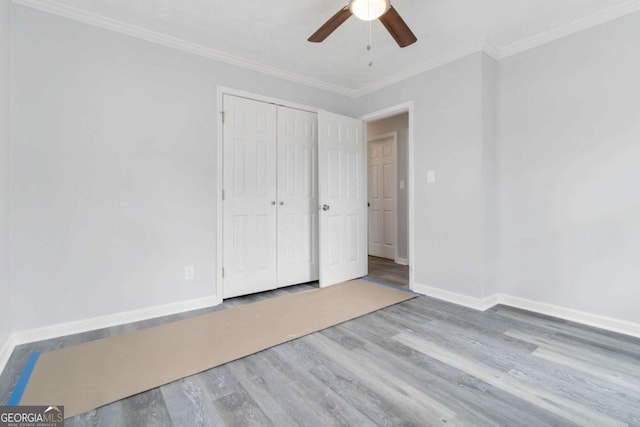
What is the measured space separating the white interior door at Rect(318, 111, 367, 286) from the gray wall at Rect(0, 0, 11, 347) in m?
2.50

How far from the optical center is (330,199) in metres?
3.53

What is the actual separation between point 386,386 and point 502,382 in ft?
2.12

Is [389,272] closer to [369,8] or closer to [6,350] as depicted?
[369,8]

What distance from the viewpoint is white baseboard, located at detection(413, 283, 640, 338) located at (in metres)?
2.28

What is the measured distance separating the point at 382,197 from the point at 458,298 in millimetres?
2627

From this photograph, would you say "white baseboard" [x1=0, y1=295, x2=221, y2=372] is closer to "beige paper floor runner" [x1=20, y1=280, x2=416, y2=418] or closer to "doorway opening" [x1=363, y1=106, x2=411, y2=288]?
"beige paper floor runner" [x1=20, y1=280, x2=416, y2=418]

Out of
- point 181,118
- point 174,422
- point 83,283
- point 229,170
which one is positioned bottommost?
point 174,422

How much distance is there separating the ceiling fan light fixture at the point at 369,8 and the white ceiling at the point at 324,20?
1.65 ft

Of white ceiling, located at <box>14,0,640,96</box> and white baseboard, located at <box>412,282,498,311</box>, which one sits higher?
white ceiling, located at <box>14,0,640,96</box>

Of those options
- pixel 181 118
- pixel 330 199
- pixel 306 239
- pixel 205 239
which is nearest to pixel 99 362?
pixel 205 239

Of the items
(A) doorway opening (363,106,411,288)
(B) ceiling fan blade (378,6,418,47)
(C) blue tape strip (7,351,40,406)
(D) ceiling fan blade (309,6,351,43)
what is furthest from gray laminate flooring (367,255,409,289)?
(C) blue tape strip (7,351,40,406)

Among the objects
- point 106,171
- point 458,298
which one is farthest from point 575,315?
point 106,171

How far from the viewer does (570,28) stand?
244cm

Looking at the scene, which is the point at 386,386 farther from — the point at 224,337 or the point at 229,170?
the point at 229,170
